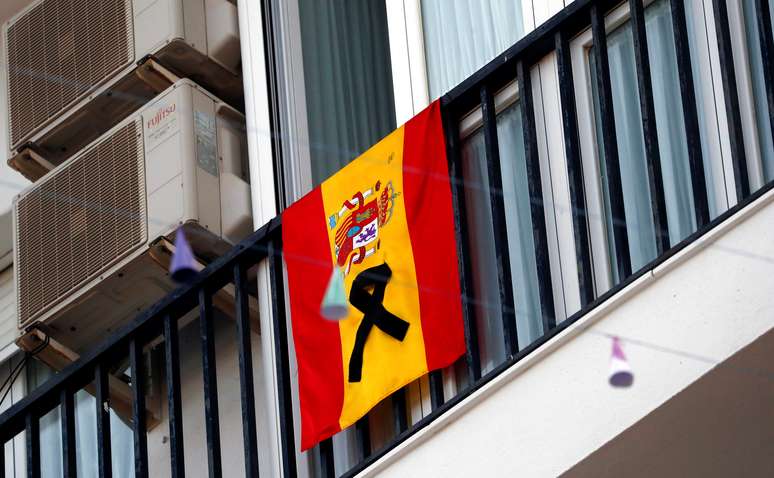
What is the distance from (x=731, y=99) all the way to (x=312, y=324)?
1.55 metres

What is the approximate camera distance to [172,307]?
5.98 m

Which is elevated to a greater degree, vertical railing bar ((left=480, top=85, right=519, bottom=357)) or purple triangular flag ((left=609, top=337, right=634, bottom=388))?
vertical railing bar ((left=480, top=85, right=519, bottom=357))

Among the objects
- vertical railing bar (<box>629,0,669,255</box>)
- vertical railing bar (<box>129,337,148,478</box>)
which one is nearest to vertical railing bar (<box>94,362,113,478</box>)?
vertical railing bar (<box>129,337,148,478</box>)

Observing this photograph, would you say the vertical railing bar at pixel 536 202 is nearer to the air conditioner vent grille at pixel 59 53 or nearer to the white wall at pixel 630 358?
the white wall at pixel 630 358

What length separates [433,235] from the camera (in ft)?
17.9

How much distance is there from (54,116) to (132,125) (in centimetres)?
52

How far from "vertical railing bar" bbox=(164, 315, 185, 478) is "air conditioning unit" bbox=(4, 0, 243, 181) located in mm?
1330

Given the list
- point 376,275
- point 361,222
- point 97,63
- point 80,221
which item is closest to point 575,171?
point 376,275

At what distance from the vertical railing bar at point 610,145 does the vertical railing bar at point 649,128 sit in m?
0.08

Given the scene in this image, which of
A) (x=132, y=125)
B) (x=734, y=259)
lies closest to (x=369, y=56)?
(x=132, y=125)

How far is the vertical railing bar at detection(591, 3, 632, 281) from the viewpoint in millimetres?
4977

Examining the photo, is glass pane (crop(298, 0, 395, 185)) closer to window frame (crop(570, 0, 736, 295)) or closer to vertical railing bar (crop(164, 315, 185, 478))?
vertical railing bar (crop(164, 315, 185, 478))

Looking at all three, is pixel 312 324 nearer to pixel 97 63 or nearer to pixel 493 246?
pixel 493 246

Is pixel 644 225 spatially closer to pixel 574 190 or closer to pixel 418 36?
pixel 574 190
